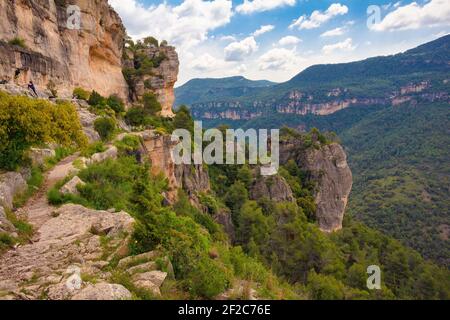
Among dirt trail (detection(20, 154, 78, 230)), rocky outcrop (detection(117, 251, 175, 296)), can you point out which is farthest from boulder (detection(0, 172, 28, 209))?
rocky outcrop (detection(117, 251, 175, 296))

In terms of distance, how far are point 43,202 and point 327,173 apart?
48.0 metres

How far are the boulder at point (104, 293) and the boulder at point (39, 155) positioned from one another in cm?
1008

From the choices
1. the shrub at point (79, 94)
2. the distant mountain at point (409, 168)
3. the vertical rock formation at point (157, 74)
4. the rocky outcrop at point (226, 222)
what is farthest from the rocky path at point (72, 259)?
the distant mountain at point (409, 168)

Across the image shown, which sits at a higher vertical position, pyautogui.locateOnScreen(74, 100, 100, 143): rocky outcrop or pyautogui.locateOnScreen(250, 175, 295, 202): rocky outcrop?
pyautogui.locateOnScreen(74, 100, 100, 143): rocky outcrop

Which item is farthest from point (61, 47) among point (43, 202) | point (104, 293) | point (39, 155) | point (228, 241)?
point (104, 293)

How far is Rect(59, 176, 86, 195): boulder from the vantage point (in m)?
12.3

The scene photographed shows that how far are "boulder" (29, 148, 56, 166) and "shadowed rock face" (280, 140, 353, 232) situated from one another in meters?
39.5

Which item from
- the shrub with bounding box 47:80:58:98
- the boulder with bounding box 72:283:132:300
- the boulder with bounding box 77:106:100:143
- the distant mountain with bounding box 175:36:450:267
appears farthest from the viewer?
the distant mountain with bounding box 175:36:450:267

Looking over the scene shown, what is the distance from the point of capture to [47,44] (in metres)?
28.7

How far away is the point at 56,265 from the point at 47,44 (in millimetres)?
26452

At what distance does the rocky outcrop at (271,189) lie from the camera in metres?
44.9

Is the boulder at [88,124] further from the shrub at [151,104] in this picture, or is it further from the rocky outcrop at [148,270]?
the shrub at [151,104]

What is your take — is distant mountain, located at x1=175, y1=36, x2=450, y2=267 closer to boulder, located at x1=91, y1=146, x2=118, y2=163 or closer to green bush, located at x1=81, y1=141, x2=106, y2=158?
boulder, located at x1=91, y1=146, x2=118, y2=163
